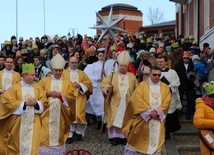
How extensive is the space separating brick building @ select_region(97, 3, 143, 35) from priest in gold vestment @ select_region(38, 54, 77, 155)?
22.7 meters

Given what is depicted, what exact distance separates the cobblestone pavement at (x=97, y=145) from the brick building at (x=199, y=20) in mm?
7921

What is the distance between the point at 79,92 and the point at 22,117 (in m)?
2.88

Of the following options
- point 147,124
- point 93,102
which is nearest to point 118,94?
point 93,102

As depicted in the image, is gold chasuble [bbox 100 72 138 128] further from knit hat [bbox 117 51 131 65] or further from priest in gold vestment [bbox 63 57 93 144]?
priest in gold vestment [bbox 63 57 93 144]

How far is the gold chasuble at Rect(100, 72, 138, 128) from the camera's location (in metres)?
10.2

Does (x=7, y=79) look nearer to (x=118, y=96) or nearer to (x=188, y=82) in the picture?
(x=118, y=96)

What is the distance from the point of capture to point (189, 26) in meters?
29.0

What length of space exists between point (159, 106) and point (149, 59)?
2361 millimetres

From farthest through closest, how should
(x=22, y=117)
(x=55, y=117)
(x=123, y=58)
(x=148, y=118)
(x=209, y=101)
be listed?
(x=123, y=58) → (x=55, y=117) → (x=148, y=118) → (x=22, y=117) → (x=209, y=101)

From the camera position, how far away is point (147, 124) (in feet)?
27.3

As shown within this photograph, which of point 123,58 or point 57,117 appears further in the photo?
point 123,58

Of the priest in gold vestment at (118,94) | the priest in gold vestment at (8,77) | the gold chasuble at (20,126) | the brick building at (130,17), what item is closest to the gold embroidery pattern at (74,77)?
the priest in gold vestment at (118,94)

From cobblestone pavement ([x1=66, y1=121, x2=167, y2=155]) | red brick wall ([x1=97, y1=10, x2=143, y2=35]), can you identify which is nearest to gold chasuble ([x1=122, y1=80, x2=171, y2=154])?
cobblestone pavement ([x1=66, y1=121, x2=167, y2=155])

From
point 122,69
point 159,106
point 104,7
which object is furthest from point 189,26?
point 159,106
